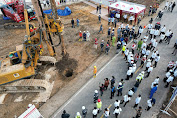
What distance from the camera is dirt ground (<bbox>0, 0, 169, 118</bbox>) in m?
11.4

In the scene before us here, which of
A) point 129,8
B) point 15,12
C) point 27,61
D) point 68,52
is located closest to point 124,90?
point 68,52

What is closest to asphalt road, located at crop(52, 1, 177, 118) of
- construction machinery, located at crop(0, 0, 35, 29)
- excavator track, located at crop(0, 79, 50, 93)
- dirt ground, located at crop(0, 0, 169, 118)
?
dirt ground, located at crop(0, 0, 169, 118)

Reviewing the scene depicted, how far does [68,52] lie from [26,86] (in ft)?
19.8

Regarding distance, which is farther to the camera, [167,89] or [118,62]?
[118,62]

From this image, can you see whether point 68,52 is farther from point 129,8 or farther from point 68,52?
point 129,8

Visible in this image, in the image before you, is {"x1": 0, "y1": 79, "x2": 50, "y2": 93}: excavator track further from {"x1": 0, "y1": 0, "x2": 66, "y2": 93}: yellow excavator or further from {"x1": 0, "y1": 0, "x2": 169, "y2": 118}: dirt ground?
{"x1": 0, "y1": 0, "x2": 169, "y2": 118}: dirt ground

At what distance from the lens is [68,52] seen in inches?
639

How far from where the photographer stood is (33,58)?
519 inches

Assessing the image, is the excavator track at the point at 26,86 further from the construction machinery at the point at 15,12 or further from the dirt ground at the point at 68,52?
the construction machinery at the point at 15,12

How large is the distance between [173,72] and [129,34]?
770 cm

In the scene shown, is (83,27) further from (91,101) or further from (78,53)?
(91,101)

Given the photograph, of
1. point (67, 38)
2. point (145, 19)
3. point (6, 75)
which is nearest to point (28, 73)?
point (6, 75)

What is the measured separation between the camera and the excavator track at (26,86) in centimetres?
1163

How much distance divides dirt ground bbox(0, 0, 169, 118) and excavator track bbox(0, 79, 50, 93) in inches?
16.1
